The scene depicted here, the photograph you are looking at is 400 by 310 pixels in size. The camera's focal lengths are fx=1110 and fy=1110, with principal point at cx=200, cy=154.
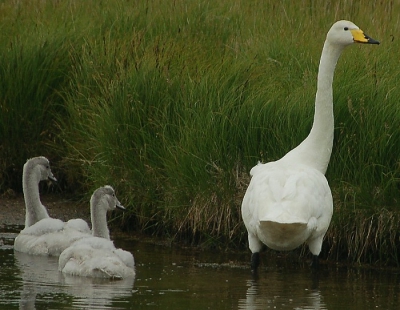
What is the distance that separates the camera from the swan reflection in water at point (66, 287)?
8.15 metres

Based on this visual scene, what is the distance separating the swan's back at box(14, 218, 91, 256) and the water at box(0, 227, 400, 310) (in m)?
0.12

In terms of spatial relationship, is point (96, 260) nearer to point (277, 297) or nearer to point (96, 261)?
point (96, 261)

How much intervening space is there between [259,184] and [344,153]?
131 centimetres

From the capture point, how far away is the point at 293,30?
1272 centimetres

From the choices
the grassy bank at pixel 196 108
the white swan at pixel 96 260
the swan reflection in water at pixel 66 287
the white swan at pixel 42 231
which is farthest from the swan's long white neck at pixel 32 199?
the white swan at pixel 96 260

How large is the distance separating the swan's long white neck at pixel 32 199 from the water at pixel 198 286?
2.54 ft

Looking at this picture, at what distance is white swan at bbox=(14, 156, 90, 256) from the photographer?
1022 cm

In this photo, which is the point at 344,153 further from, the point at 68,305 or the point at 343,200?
the point at 68,305

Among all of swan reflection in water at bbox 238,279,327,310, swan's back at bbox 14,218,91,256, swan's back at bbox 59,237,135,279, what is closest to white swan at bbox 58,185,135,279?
swan's back at bbox 59,237,135,279

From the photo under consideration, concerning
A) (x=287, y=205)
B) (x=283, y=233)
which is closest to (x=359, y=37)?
(x=287, y=205)

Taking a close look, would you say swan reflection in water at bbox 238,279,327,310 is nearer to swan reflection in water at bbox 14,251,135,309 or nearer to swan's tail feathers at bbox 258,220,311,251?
swan's tail feathers at bbox 258,220,311,251

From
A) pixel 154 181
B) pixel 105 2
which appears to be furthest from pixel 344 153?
pixel 105 2

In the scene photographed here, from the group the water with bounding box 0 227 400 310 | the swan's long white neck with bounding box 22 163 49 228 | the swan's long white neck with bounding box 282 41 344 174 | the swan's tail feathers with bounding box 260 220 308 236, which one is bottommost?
the water with bounding box 0 227 400 310

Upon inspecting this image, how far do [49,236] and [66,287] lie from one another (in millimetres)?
1687
